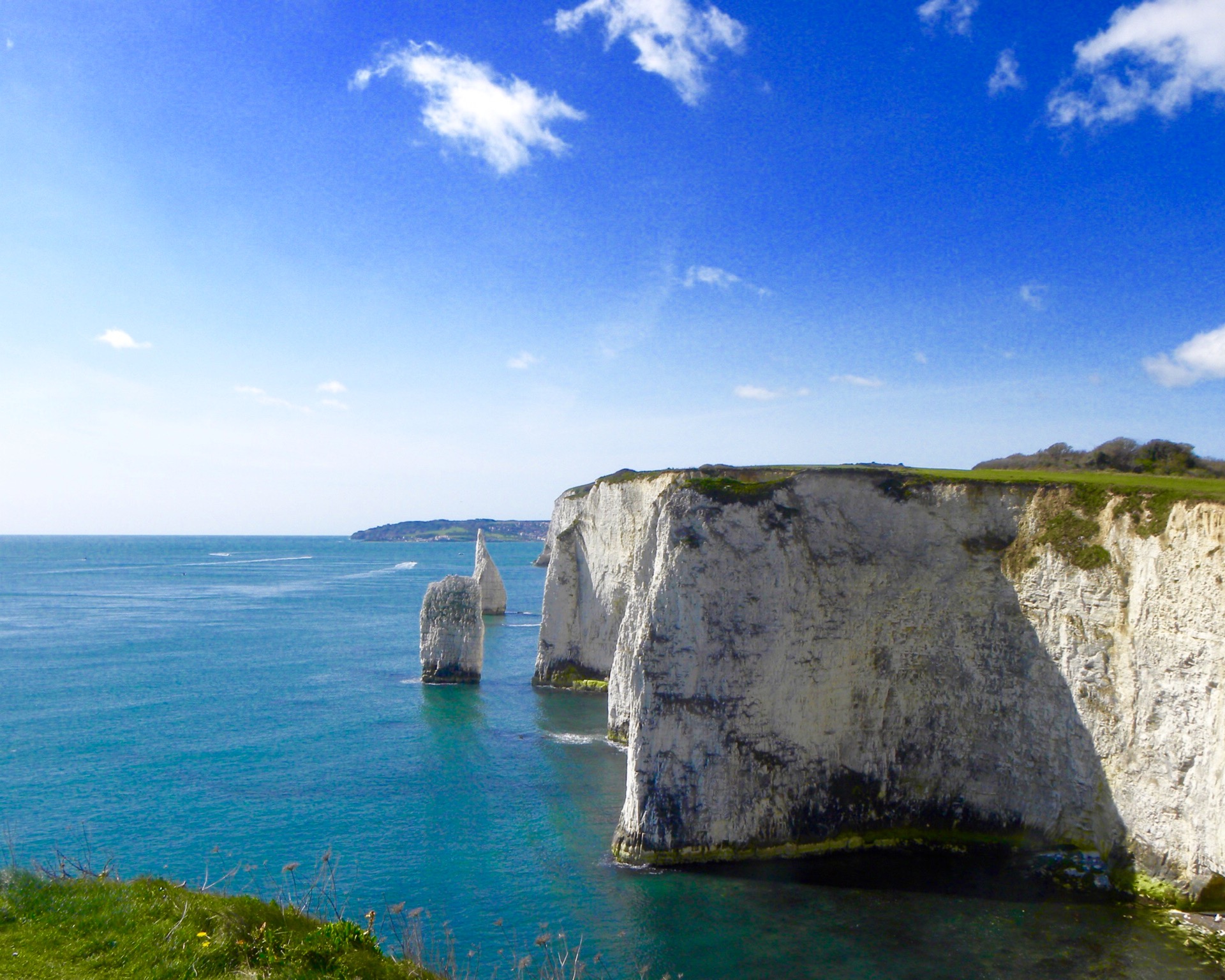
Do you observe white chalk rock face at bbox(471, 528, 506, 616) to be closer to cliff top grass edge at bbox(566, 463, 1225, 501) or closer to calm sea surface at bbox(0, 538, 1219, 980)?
calm sea surface at bbox(0, 538, 1219, 980)

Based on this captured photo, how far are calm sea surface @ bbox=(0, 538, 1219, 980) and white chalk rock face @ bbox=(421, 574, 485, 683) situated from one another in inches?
59.7

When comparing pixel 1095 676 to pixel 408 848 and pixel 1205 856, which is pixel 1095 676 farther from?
pixel 408 848

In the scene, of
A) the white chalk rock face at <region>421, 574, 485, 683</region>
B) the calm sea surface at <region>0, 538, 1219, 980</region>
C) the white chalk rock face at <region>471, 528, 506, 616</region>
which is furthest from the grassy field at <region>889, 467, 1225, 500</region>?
the white chalk rock face at <region>471, 528, 506, 616</region>

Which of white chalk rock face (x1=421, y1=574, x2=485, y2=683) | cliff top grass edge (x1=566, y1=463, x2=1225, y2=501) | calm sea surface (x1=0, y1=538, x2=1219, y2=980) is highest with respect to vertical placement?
cliff top grass edge (x1=566, y1=463, x2=1225, y2=501)

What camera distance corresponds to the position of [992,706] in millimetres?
21719

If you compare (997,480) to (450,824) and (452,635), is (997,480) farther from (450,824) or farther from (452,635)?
(452,635)

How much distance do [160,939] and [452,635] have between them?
119 feet

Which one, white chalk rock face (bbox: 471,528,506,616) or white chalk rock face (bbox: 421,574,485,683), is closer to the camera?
white chalk rock face (bbox: 421,574,485,683)

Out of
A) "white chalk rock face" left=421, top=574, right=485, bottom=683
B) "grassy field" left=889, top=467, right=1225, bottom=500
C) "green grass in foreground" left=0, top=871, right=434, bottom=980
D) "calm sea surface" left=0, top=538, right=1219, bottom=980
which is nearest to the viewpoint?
"green grass in foreground" left=0, top=871, right=434, bottom=980

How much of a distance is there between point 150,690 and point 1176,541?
4725 cm

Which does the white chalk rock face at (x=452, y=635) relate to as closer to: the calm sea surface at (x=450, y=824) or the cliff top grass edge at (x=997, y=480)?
the calm sea surface at (x=450, y=824)

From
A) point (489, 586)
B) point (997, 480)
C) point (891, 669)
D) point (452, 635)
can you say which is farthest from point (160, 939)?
point (489, 586)

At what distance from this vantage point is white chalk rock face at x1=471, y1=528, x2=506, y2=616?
79.1 m

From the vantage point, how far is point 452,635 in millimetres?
46250
